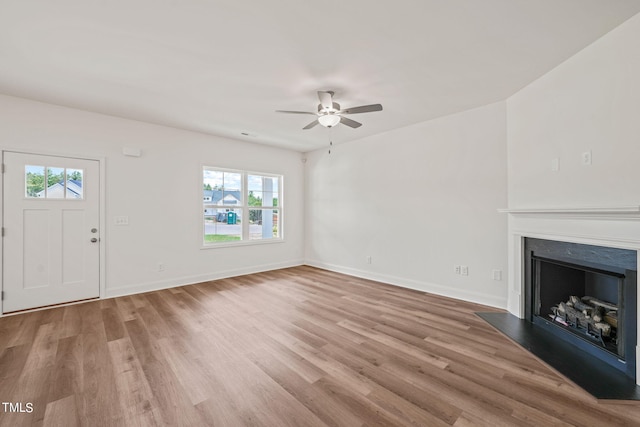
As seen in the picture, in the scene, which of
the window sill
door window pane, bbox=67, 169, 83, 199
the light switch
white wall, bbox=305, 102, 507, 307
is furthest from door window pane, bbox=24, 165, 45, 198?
white wall, bbox=305, 102, 507, 307

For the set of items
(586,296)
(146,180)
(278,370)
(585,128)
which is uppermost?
(585,128)

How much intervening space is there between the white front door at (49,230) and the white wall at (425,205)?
3998mm

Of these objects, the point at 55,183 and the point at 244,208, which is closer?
the point at 55,183

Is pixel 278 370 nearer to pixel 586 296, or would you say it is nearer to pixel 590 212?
pixel 590 212

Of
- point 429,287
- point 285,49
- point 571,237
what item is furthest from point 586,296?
point 285,49

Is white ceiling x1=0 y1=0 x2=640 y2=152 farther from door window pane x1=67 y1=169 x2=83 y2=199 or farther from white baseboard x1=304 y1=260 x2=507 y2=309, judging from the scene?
white baseboard x1=304 y1=260 x2=507 y2=309

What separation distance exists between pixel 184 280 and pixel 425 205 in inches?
167

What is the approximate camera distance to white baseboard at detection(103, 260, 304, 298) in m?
4.07

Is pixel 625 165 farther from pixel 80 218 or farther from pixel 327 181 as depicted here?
pixel 80 218

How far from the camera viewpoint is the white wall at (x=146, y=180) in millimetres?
3555

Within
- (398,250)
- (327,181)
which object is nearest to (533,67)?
(398,250)

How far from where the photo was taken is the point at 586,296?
2684 mm

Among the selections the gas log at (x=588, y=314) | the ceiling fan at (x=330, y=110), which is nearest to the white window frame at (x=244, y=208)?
the ceiling fan at (x=330, y=110)

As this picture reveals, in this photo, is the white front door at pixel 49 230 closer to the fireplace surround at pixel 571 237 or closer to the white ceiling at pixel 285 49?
the white ceiling at pixel 285 49
